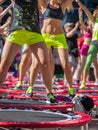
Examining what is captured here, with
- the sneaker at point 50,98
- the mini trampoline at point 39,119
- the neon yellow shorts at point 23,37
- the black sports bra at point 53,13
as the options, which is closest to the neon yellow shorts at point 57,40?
the black sports bra at point 53,13

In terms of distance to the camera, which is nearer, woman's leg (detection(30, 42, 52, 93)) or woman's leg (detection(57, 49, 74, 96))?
woman's leg (detection(30, 42, 52, 93))

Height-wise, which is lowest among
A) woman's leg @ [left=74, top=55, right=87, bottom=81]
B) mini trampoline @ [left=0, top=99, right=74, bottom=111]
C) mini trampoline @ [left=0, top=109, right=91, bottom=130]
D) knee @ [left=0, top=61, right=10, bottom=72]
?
mini trampoline @ [left=0, top=109, right=91, bottom=130]

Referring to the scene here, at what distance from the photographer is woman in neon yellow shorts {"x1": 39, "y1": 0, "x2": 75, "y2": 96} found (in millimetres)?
8227

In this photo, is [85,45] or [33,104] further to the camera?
[85,45]

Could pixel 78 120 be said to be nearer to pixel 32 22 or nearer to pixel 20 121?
pixel 20 121

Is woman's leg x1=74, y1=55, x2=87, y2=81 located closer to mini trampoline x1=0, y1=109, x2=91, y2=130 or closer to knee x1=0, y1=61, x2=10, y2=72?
knee x1=0, y1=61, x2=10, y2=72

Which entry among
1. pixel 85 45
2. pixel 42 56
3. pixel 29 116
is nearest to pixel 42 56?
pixel 42 56

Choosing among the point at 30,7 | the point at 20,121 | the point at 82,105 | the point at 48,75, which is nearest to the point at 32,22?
the point at 30,7

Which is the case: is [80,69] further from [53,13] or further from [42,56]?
[42,56]

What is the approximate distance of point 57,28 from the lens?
842cm

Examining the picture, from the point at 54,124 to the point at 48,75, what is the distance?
2167 mm

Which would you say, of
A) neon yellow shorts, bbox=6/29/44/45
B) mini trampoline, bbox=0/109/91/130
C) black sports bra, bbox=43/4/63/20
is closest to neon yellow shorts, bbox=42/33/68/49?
black sports bra, bbox=43/4/63/20

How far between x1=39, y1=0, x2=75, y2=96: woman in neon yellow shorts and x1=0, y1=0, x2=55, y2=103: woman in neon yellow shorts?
4.45 feet

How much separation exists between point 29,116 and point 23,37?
6.06 feet
